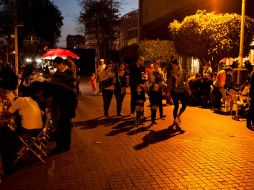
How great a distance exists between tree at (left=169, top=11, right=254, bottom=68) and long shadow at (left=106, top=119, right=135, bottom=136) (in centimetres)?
1022

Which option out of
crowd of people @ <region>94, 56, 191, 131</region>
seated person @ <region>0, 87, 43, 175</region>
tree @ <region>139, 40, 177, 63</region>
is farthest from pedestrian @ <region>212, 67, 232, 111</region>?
tree @ <region>139, 40, 177, 63</region>

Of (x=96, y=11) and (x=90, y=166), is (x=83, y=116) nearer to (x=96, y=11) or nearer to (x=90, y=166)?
(x=90, y=166)

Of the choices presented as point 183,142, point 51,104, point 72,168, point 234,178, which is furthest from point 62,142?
point 234,178

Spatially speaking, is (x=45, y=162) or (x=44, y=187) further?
(x=45, y=162)

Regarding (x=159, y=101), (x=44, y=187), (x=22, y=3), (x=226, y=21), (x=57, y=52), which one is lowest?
(x=44, y=187)

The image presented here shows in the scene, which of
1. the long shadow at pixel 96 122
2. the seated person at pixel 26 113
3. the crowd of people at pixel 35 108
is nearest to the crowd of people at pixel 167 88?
the long shadow at pixel 96 122

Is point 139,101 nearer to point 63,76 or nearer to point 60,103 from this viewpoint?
point 63,76

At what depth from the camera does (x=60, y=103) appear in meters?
7.64

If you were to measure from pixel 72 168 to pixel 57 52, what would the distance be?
1065 centimetres

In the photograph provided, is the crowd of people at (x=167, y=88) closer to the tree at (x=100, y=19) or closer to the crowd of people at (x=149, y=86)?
the crowd of people at (x=149, y=86)

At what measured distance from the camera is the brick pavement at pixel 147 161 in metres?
5.78

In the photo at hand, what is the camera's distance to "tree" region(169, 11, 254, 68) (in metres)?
19.5

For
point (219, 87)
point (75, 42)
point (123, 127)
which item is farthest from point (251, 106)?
point (75, 42)

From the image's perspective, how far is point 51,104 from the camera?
25.7ft
